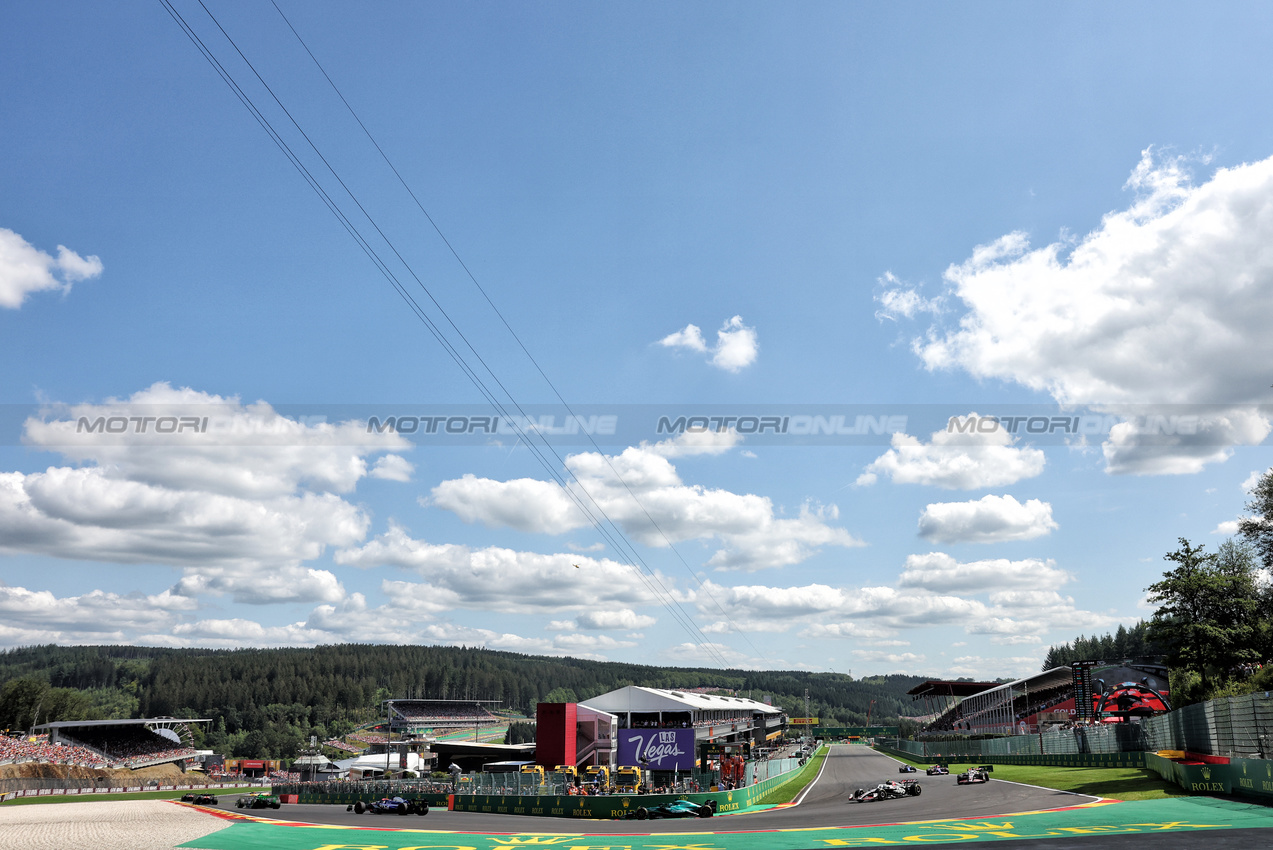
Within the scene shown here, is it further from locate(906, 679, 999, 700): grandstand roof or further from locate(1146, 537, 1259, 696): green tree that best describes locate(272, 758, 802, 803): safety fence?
locate(906, 679, 999, 700): grandstand roof

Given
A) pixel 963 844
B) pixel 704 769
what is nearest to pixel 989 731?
pixel 704 769

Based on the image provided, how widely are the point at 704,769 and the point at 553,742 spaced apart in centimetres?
1416

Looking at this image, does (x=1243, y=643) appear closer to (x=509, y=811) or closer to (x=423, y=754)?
(x=509, y=811)

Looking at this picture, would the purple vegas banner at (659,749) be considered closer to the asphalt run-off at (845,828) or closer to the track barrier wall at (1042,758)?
the asphalt run-off at (845,828)

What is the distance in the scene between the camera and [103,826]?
45844 mm

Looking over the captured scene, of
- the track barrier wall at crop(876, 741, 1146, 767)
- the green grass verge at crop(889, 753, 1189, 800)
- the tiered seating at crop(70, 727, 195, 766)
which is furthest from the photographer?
the tiered seating at crop(70, 727, 195, 766)

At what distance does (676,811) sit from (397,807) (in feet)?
66.4

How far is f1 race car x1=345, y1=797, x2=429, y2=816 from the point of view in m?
51.1

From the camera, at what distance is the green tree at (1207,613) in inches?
2884

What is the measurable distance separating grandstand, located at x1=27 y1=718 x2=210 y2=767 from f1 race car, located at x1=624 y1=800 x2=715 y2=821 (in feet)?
332

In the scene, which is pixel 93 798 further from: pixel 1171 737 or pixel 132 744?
pixel 1171 737

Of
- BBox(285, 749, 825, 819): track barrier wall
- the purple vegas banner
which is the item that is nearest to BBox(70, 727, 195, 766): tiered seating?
BBox(285, 749, 825, 819): track barrier wall

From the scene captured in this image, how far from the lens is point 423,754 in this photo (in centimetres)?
12638

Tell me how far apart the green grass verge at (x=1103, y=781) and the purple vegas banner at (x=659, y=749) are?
77.9ft
